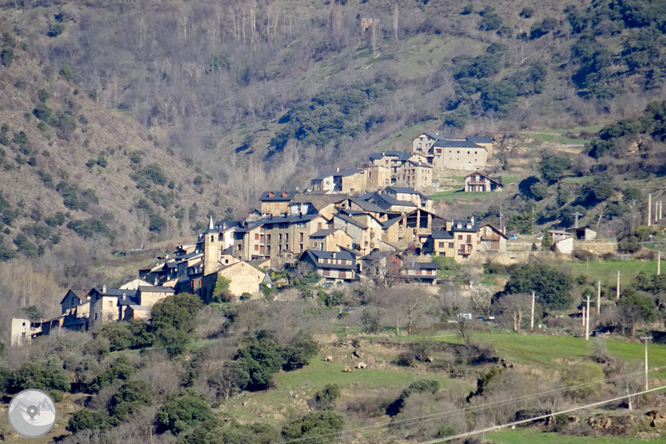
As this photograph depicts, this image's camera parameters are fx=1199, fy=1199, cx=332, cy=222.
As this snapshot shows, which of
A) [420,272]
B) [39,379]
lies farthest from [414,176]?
[39,379]

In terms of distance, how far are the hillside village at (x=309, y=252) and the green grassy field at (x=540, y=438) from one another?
2496 cm

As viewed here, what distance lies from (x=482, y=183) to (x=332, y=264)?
37.0 meters

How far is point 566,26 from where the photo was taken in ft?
554

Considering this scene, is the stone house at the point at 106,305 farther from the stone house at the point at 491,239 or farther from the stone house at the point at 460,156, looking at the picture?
the stone house at the point at 460,156

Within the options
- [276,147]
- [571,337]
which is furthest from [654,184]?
[276,147]

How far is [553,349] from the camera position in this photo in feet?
216

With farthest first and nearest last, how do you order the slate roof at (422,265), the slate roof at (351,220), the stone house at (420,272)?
1. the slate roof at (351,220)
2. the slate roof at (422,265)
3. the stone house at (420,272)

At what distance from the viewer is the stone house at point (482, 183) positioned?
116m

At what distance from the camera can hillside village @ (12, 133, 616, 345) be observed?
3201 inches

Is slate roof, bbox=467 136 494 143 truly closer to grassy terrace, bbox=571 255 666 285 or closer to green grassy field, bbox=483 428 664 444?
grassy terrace, bbox=571 255 666 285

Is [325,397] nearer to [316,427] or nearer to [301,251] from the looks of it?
[316,427]

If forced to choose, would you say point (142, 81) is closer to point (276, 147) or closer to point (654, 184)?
point (276, 147)

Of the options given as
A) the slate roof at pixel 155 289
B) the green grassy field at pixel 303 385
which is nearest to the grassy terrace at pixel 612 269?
the green grassy field at pixel 303 385

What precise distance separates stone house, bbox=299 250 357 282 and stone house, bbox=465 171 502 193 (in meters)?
34.8
